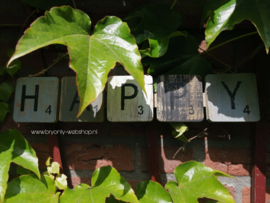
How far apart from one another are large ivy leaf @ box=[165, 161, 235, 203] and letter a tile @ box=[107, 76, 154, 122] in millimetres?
181

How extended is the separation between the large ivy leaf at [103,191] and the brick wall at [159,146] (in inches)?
5.4

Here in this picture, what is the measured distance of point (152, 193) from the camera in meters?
0.52

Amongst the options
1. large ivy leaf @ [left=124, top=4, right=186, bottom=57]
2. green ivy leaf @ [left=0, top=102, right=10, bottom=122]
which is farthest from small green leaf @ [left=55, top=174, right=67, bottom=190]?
large ivy leaf @ [left=124, top=4, right=186, bottom=57]

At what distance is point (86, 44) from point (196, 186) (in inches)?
17.5

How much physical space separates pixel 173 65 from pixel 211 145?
297 mm

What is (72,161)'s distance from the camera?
667 millimetres

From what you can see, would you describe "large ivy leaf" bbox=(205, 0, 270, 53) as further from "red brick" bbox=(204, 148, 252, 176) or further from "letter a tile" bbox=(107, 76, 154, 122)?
"red brick" bbox=(204, 148, 252, 176)

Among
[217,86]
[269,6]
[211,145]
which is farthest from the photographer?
[211,145]

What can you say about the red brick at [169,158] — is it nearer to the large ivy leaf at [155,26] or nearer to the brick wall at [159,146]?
the brick wall at [159,146]

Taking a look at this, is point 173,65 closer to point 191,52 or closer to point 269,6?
point 191,52

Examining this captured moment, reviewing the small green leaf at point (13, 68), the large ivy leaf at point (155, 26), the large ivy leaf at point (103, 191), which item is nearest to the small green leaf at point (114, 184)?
the large ivy leaf at point (103, 191)

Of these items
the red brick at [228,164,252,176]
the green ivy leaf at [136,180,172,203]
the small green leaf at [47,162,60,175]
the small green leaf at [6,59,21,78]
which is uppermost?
the small green leaf at [6,59,21,78]

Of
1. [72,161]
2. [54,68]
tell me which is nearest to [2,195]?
[72,161]

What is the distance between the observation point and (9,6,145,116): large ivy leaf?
Result: 0.35 meters
